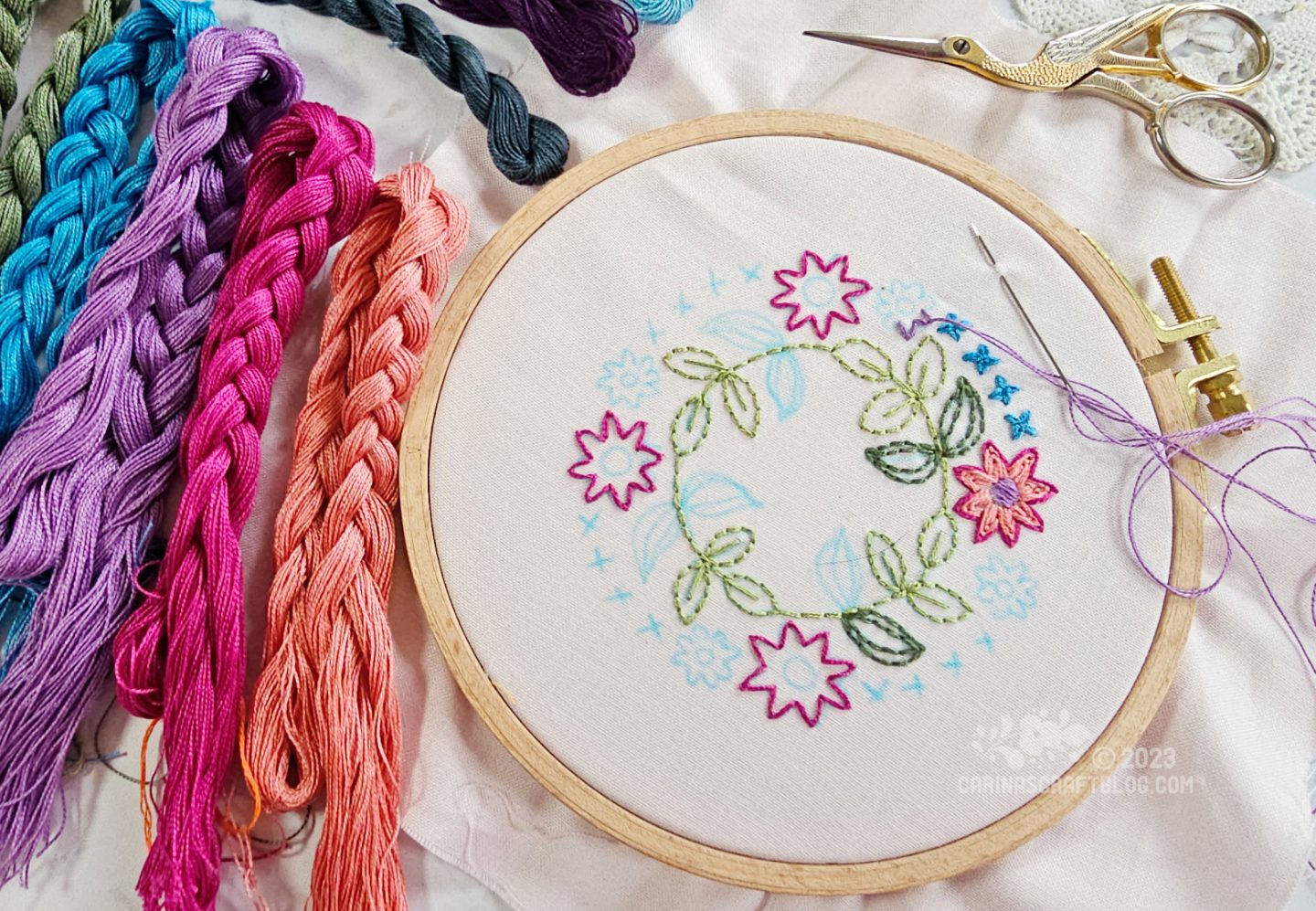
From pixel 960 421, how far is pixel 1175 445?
23 centimetres

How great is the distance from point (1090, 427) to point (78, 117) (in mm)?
1273

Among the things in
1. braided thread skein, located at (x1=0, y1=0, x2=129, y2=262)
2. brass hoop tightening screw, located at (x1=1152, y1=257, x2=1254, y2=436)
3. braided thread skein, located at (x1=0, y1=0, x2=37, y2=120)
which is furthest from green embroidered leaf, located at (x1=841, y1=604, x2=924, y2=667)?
braided thread skein, located at (x1=0, y1=0, x2=37, y2=120)

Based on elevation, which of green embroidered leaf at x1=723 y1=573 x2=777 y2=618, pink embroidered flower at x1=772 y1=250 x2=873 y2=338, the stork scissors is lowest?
green embroidered leaf at x1=723 y1=573 x2=777 y2=618

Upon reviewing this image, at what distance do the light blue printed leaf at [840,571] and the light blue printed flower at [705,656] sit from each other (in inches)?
4.7

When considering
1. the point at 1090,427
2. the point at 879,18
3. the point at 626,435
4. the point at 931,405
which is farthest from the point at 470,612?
the point at 879,18

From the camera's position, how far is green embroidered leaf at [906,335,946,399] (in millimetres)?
1112

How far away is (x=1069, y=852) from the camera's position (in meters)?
1.11

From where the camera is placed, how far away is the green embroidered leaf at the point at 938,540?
42.0 inches

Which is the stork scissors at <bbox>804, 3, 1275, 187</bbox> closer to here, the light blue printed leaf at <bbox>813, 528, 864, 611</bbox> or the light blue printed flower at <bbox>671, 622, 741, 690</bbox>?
the light blue printed leaf at <bbox>813, 528, 864, 611</bbox>

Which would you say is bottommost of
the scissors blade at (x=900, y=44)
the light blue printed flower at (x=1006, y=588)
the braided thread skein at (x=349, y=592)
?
the braided thread skein at (x=349, y=592)

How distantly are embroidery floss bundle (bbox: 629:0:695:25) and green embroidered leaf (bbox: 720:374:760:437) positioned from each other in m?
0.50

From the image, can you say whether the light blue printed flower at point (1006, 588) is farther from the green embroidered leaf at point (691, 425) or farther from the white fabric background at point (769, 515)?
the green embroidered leaf at point (691, 425)

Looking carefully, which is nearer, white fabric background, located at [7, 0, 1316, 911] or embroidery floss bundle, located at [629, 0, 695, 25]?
white fabric background, located at [7, 0, 1316, 911]

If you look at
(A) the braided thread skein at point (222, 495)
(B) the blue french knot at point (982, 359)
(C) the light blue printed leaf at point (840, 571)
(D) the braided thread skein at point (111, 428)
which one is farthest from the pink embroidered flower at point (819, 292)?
(D) the braided thread skein at point (111, 428)
